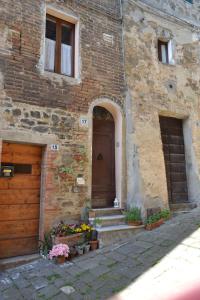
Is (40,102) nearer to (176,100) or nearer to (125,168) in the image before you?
(125,168)

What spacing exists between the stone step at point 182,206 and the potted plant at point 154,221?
0.97 meters

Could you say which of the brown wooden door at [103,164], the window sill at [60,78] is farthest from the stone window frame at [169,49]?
the window sill at [60,78]

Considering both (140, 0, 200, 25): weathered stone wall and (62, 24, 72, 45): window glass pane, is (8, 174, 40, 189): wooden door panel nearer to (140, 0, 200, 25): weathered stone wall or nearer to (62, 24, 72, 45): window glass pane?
(62, 24, 72, 45): window glass pane

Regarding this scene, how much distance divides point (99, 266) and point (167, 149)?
4.00m

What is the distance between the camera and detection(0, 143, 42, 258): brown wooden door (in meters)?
4.42

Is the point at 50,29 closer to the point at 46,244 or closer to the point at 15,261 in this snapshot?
the point at 46,244

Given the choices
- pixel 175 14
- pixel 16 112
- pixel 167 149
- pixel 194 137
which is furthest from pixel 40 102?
pixel 175 14

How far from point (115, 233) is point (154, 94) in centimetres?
372

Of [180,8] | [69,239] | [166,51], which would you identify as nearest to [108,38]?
[166,51]

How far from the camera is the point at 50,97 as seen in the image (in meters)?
5.09

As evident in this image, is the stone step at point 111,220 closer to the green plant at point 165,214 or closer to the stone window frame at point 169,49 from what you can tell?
the green plant at point 165,214

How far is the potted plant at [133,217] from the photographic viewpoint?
5184 millimetres

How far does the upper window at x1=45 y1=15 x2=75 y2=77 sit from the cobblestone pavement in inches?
154

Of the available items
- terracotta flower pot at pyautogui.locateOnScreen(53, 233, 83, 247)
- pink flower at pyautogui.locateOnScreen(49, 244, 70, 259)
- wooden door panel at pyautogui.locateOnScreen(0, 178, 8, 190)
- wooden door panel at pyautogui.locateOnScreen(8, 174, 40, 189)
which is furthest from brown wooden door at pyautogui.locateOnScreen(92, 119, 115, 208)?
wooden door panel at pyautogui.locateOnScreen(0, 178, 8, 190)
